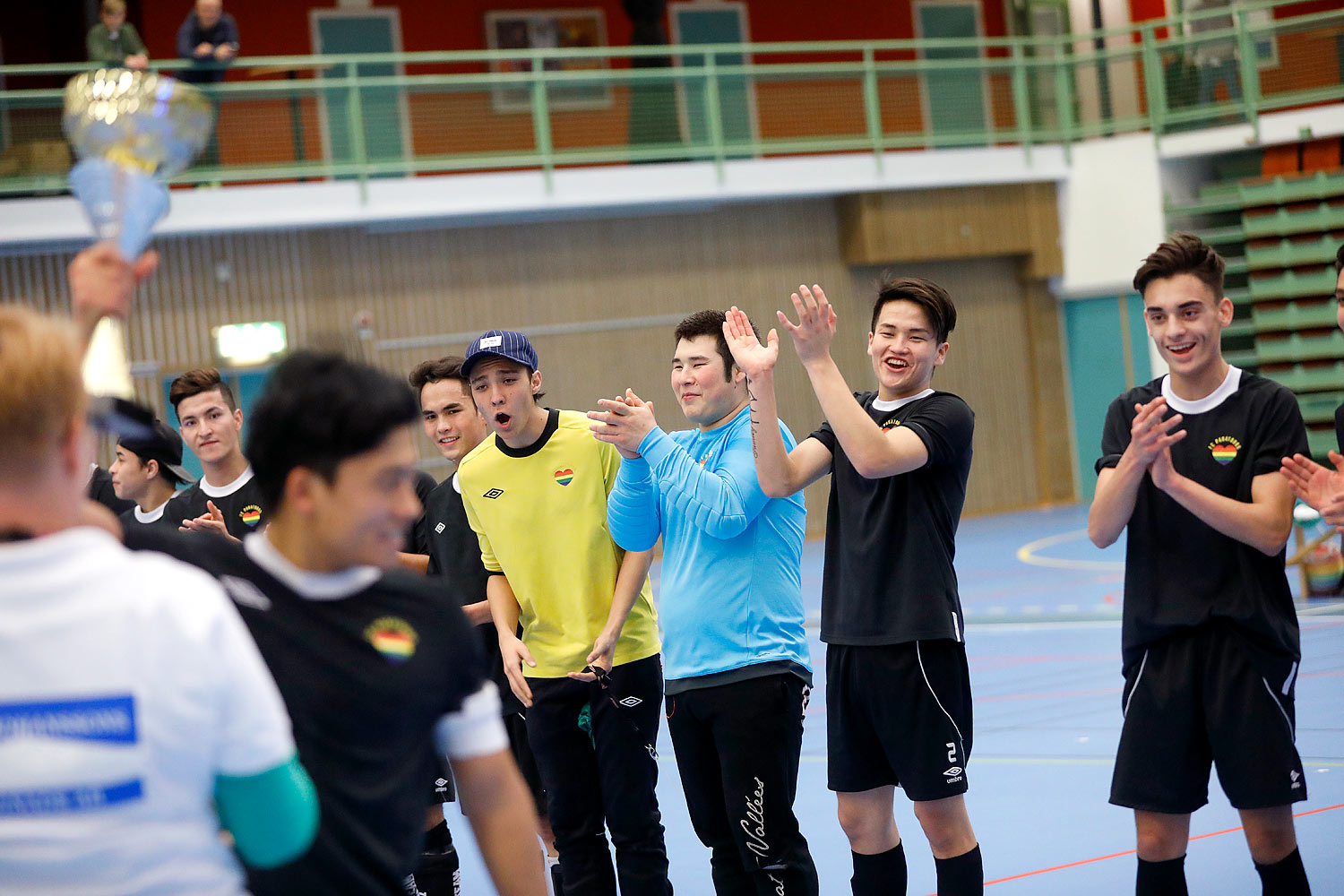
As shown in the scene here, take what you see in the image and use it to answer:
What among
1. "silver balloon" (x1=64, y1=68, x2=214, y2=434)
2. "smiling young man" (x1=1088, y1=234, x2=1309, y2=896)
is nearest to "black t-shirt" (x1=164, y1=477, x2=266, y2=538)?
"silver balloon" (x1=64, y1=68, x2=214, y2=434)

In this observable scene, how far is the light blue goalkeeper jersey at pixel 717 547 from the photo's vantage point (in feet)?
13.5

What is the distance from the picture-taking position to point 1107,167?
20.1m

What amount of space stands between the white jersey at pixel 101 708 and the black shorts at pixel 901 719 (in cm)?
259

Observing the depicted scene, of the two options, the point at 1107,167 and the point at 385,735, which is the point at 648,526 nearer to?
the point at 385,735

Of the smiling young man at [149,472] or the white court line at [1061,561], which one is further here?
the white court line at [1061,561]

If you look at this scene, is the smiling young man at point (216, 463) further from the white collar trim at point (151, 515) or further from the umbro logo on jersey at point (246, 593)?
the umbro logo on jersey at point (246, 593)

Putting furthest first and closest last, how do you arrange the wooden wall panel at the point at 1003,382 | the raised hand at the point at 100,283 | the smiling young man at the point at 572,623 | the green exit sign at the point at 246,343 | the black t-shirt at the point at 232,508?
the wooden wall panel at the point at 1003,382
the green exit sign at the point at 246,343
the black t-shirt at the point at 232,508
the smiling young man at the point at 572,623
the raised hand at the point at 100,283

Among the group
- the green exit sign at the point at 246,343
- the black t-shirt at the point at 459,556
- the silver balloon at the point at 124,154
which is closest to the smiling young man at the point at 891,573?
the black t-shirt at the point at 459,556

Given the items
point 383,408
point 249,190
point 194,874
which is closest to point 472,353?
point 383,408

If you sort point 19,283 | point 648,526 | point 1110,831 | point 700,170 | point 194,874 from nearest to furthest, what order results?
point 194,874 < point 648,526 < point 1110,831 < point 19,283 < point 700,170

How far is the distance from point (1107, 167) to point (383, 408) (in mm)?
19754

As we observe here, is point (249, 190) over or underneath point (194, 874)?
over

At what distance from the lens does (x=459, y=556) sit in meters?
5.21

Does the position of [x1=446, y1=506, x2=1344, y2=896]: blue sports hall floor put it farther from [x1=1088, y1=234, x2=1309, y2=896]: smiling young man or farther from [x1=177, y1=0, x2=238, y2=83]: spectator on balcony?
[x1=177, y1=0, x2=238, y2=83]: spectator on balcony
